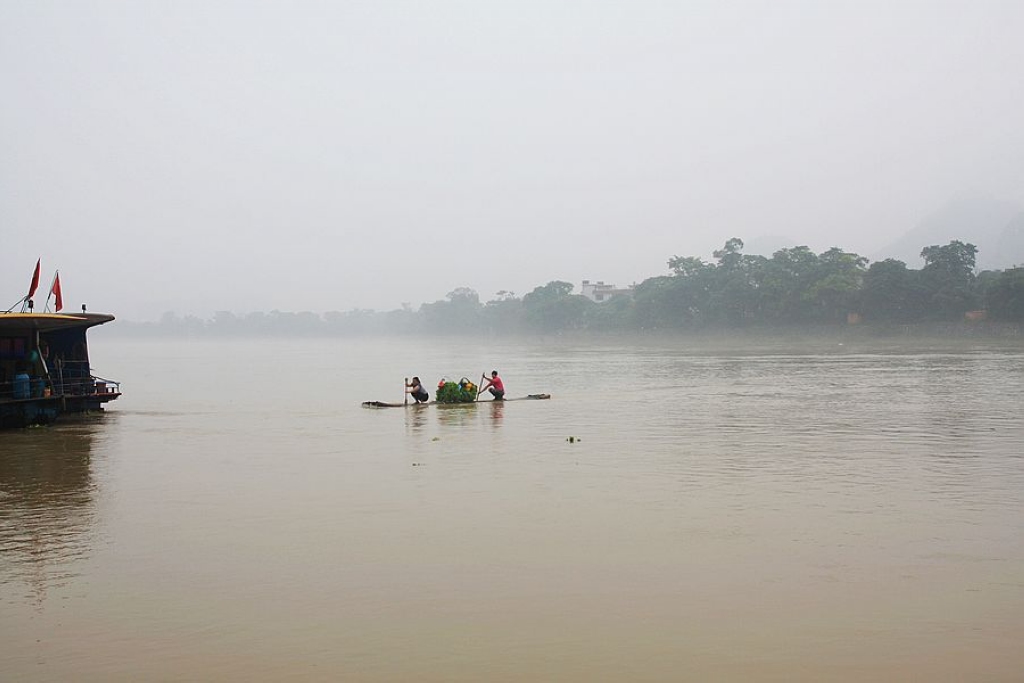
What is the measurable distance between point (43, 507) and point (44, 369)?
10.9m

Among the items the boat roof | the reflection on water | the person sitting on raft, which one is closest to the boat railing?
the boat roof

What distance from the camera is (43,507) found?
11.7m

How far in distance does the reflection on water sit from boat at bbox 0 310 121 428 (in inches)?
46.6

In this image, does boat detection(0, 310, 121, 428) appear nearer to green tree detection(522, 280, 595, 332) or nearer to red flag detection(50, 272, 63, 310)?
red flag detection(50, 272, 63, 310)

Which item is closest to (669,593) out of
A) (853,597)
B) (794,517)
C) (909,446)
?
(853,597)

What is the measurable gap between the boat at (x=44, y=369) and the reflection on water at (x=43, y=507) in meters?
1.18

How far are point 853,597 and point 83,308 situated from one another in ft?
71.1

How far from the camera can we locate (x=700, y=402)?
87.6 ft

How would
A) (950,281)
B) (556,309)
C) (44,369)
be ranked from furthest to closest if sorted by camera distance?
(556,309)
(950,281)
(44,369)

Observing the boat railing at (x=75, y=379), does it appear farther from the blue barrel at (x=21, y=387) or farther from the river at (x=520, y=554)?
the river at (x=520, y=554)

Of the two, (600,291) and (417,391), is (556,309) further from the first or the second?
(417,391)

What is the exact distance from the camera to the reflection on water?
8681mm

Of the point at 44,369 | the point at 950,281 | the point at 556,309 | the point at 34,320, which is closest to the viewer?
the point at 34,320

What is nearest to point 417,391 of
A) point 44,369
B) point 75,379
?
point 75,379
